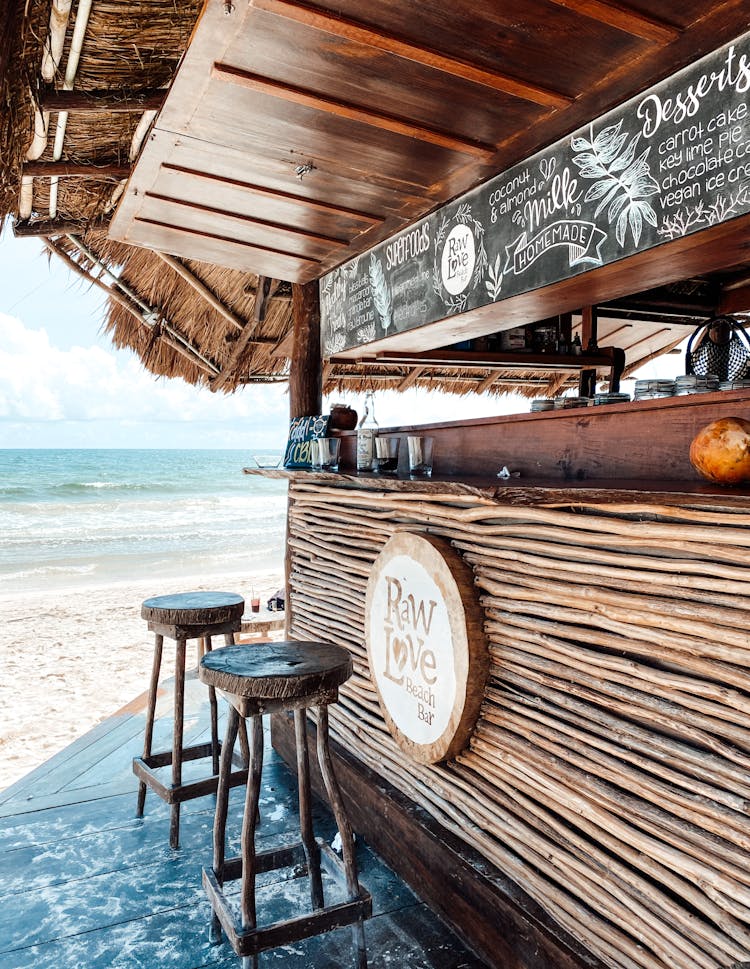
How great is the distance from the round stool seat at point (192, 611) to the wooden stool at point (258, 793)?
1.88ft

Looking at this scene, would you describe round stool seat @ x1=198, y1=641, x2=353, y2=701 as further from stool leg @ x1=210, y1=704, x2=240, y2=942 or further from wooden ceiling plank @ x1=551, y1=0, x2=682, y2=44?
wooden ceiling plank @ x1=551, y1=0, x2=682, y2=44

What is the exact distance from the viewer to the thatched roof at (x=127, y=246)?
231cm

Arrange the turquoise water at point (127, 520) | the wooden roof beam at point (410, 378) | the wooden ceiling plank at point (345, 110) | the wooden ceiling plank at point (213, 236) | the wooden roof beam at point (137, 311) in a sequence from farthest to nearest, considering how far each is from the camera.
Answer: the turquoise water at point (127, 520), the wooden roof beam at point (410, 378), the wooden roof beam at point (137, 311), the wooden ceiling plank at point (213, 236), the wooden ceiling plank at point (345, 110)

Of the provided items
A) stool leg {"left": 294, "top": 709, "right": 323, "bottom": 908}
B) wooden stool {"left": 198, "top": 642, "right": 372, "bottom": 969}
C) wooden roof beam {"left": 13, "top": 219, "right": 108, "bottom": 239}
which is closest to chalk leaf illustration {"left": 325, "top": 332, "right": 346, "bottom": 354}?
wooden roof beam {"left": 13, "top": 219, "right": 108, "bottom": 239}

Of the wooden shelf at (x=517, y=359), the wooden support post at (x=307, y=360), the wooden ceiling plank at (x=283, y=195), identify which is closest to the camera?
the wooden ceiling plank at (x=283, y=195)

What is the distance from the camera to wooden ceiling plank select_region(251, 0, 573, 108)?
5.45 feet

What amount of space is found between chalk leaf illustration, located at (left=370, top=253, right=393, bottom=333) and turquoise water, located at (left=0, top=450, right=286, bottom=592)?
10.1 metres

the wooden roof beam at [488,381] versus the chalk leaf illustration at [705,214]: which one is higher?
the wooden roof beam at [488,381]

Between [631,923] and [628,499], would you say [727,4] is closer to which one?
[628,499]

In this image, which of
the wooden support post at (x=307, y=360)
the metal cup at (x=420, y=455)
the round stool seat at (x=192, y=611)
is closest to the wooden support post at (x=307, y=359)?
the wooden support post at (x=307, y=360)

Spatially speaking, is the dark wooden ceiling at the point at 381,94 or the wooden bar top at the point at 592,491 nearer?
the wooden bar top at the point at 592,491

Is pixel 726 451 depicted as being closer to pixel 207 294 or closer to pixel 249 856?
pixel 249 856

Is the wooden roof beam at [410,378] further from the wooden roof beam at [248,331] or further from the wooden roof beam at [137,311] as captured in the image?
the wooden roof beam at [137,311]

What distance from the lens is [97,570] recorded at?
517 inches
